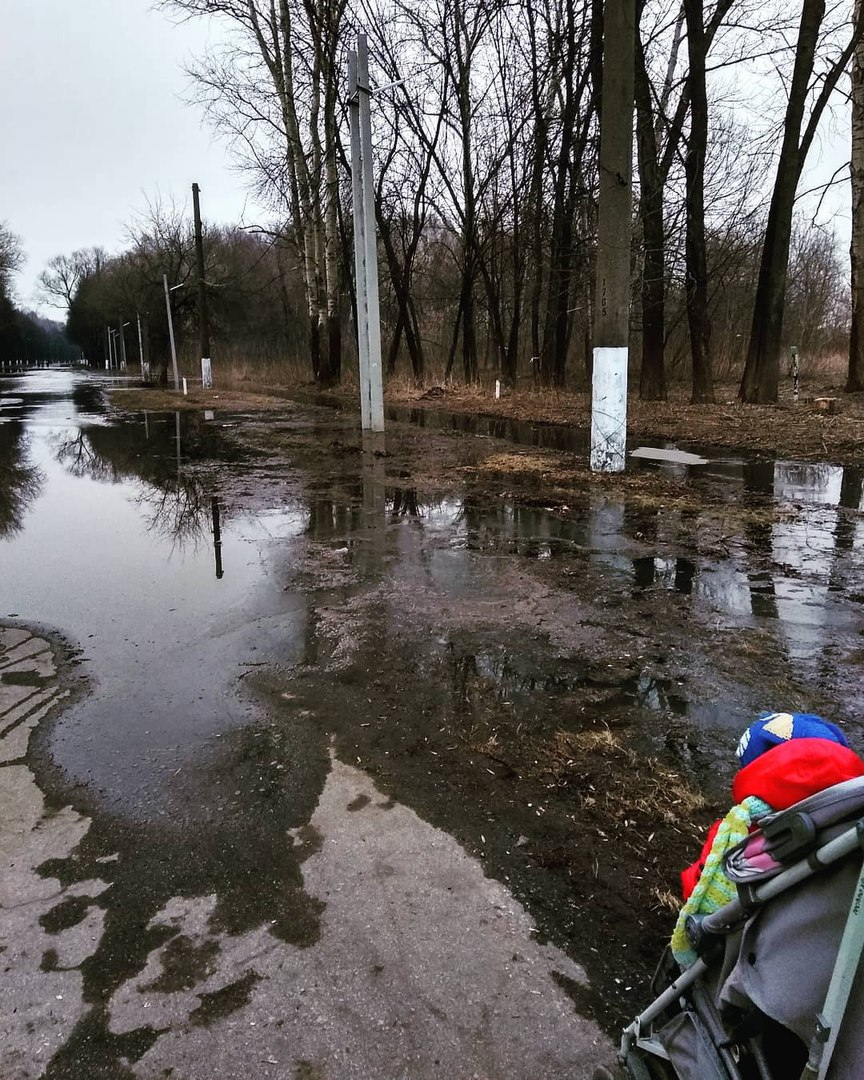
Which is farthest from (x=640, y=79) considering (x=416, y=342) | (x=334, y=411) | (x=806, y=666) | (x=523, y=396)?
(x=806, y=666)

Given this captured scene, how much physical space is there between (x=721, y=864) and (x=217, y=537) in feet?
20.9

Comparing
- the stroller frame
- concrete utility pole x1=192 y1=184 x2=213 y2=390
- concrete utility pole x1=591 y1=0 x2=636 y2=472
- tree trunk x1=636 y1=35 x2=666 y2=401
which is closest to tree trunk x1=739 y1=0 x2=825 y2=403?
tree trunk x1=636 y1=35 x2=666 y2=401

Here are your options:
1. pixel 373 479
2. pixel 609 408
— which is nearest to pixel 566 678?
pixel 609 408

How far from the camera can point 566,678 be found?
3.92 metres

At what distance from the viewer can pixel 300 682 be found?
12.9 feet

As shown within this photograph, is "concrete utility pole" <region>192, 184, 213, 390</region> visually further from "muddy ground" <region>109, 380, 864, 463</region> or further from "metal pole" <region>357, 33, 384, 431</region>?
"metal pole" <region>357, 33, 384, 431</region>

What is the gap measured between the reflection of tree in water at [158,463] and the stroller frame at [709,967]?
6199mm

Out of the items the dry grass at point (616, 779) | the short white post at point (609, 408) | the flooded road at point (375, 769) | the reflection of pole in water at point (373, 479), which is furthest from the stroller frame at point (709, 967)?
the short white post at point (609, 408)

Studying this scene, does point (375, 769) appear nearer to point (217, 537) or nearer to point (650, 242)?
point (217, 537)

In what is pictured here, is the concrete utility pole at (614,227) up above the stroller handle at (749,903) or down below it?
above

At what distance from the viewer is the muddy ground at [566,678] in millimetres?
2531

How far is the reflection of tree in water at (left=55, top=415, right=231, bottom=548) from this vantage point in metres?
8.10

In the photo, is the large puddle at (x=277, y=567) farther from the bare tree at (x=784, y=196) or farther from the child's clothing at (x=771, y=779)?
the bare tree at (x=784, y=196)

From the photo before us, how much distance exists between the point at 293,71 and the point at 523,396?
15213mm
